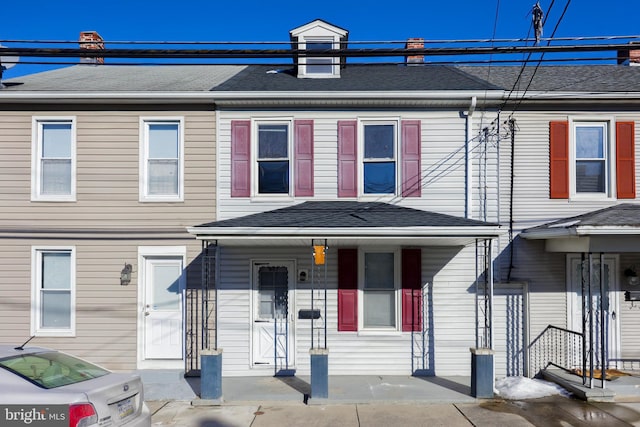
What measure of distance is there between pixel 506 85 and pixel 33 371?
34.0 feet

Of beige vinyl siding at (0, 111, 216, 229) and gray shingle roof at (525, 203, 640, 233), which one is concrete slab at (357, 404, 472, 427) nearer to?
gray shingle roof at (525, 203, 640, 233)

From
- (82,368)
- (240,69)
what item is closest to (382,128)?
(240,69)

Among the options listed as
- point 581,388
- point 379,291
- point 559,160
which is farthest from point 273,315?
point 559,160

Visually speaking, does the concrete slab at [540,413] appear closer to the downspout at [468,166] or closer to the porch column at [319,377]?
the porch column at [319,377]

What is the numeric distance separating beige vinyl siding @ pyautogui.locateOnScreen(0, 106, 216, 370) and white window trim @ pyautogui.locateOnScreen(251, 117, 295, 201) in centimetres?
81

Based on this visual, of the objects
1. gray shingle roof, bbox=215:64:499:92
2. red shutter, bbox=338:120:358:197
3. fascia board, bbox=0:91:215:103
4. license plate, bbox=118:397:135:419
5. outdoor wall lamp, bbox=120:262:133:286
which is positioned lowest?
license plate, bbox=118:397:135:419

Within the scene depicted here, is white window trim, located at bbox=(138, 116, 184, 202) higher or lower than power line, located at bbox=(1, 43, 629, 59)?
lower

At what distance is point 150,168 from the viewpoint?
964cm

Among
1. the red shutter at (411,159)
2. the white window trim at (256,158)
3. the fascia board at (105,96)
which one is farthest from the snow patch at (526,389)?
the fascia board at (105,96)

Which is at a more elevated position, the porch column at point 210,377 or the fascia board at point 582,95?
the fascia board at point 582,95

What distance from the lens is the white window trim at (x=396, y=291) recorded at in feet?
30.5

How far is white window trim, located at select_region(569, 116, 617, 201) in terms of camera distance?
373 inches

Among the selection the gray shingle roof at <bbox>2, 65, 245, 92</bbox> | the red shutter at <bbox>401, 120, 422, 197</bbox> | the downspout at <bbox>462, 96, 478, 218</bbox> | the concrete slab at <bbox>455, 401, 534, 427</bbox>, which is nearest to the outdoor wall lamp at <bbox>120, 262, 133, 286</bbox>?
the gray shingle roof at <bbox>2, 65, 245, 92</bbox>

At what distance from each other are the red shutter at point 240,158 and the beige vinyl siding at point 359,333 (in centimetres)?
124
